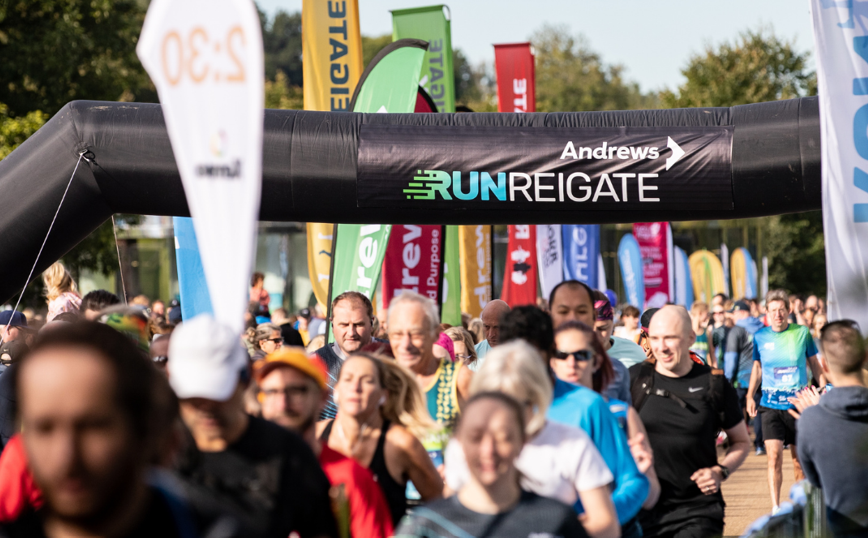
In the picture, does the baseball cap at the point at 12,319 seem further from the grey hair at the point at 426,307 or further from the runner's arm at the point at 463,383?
the runner's arm at the point at 463,383

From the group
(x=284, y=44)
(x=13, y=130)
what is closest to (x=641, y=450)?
(x=13, y=130)

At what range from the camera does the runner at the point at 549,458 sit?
3092 mm

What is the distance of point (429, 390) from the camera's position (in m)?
4.45

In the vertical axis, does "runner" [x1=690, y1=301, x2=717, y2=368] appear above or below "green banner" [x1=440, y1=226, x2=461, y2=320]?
below

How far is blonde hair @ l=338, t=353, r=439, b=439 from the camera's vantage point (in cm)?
369

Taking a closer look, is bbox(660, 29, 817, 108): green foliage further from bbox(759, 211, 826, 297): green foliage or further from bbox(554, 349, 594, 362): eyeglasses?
bbox(554, 349, 594, 362): eyeglasses

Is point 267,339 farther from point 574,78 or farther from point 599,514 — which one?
point 574,78

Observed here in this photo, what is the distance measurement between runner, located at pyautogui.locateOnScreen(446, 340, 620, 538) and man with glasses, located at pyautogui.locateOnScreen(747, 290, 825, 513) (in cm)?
618

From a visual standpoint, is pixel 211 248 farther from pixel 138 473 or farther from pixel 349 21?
pixel 349 21

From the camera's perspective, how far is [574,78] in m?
68.6

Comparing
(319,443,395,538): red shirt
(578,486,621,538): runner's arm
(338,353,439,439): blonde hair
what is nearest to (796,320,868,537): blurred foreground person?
(578,486,621,538): runner's arm

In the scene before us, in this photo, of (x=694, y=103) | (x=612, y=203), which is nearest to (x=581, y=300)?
(x=612, y=203)

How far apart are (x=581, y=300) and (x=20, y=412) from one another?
3666 mm

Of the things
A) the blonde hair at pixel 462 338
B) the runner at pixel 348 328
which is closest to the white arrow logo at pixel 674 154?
the blonde hair at pixel 462 338
